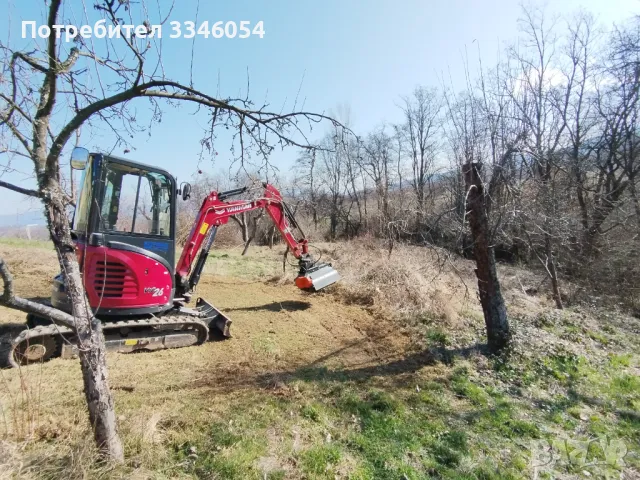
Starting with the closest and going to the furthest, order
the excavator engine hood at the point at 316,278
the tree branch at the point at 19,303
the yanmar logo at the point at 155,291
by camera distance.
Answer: the tree branch at the point at 19,303 → the yanmar logo at the point at 155,291 → the excavator engine hood at the point at 316,278

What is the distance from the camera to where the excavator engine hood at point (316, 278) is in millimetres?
7498

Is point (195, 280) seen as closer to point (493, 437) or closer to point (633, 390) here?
point (493, 437)

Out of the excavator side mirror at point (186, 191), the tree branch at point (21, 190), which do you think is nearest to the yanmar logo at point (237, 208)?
the excavator side mirror at point (186, 191)

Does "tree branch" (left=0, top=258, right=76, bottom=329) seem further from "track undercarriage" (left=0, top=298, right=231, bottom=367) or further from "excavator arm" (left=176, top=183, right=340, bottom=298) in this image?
"excavator arm" (left=176, top=183, right=340, bottom=298)

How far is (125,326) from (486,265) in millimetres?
5323

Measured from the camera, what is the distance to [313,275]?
759 cm

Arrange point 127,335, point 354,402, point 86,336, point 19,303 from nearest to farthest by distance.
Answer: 1. point 19,303
2. point 86,336
3. point 354,402
4. point 127,335

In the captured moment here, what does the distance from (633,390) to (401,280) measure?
4496mm

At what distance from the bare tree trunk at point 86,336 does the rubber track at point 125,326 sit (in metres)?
2.21

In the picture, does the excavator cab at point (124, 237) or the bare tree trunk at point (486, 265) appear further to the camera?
the bare tree trunk at point (486, 265)

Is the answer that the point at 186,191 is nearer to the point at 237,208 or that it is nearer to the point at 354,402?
the point at 237,208

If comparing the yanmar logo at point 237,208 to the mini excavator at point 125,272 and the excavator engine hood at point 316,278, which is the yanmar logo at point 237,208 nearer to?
the mini excavator at point 125,272

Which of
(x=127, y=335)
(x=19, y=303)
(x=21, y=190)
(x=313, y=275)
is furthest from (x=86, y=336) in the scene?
(x=313, y=275)

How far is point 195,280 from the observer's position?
6.47 metres
